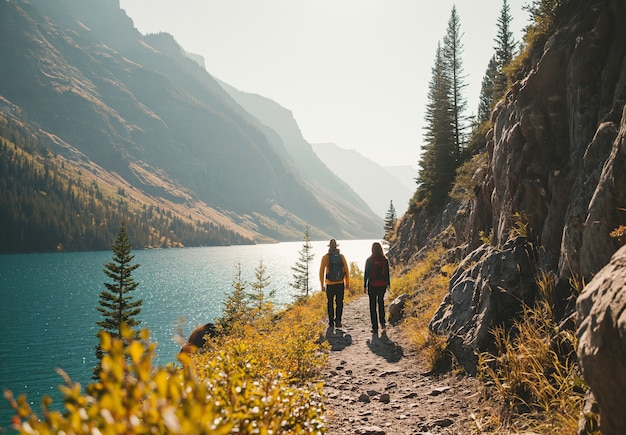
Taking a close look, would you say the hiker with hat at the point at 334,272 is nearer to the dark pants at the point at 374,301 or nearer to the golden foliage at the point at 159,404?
the dark pants at the point at 374,301

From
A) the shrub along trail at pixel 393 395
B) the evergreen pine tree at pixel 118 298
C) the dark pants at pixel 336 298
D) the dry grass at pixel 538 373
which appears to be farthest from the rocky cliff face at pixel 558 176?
the evergreen pine tree at pixel 118 298

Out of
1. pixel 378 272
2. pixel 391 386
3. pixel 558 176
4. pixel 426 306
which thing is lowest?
pixel 391 386

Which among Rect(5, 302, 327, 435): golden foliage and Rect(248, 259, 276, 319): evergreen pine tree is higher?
Rect(5, 302, 327, 435): golden foliage

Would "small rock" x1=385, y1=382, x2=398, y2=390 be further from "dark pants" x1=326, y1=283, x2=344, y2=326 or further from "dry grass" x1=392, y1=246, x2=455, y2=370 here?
"dark pants" x1=326, y1=283, x2=344, y2=326

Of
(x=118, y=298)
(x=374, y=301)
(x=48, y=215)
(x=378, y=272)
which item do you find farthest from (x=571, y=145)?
(x=48, y=215)

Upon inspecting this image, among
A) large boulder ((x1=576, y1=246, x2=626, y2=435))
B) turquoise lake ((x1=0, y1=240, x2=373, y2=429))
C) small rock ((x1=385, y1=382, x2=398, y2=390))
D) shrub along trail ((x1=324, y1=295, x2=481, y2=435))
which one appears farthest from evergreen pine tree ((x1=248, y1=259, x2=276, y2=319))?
large boulder ((x1=576, y1=246, x2=626, y2=435))

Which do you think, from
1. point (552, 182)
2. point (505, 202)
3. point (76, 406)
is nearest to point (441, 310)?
point (505, 202)

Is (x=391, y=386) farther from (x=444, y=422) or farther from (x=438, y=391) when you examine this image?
Result: (x=444, y=422)

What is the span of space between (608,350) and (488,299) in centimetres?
472

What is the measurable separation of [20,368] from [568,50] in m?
37.9

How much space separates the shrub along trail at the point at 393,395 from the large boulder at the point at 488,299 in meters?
0.80

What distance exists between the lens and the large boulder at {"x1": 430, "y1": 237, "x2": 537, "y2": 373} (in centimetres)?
768

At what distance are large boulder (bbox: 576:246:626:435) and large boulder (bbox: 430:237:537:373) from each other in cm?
356

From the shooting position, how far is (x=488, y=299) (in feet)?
26.3
